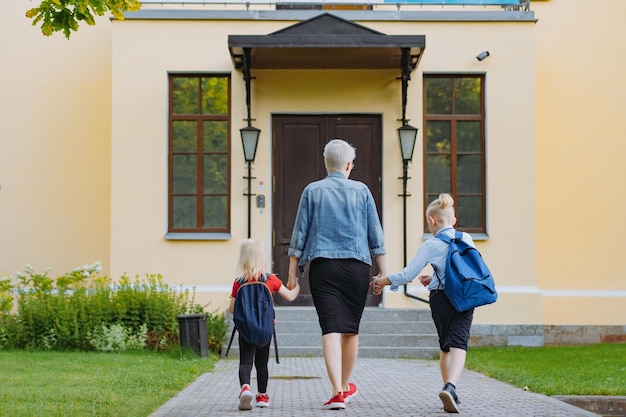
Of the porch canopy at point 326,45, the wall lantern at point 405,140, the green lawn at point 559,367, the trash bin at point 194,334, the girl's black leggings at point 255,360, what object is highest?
the porch canopy at point 326,45

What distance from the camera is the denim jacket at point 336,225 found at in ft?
24.2

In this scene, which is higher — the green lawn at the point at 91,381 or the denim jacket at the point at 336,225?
the denim jacket at the point at 336,225

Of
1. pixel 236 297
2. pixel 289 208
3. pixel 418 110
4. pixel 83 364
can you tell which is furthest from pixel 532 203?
pixel 236 297

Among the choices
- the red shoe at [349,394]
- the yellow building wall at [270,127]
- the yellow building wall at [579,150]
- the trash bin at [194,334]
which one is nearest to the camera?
the red shoe at [349,394]

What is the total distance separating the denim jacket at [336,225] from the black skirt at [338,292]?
0.22 ft

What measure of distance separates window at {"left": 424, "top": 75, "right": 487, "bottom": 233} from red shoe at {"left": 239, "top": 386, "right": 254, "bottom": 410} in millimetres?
8034

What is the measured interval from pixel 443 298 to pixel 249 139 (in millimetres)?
7508

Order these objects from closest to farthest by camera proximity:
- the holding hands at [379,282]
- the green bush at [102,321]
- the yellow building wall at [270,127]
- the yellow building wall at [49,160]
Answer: the holding hands at [379,282] → the green bush at [102,321] → the yellow building wall at [270,127] → the yellow building wall at [49,160]

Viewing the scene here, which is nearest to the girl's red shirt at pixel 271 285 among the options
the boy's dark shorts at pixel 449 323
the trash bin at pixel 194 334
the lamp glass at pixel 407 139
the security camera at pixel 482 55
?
the boy's dark shorts at pixel 449 323

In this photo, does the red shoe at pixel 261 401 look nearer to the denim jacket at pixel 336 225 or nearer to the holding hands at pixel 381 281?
the denim jacket at pixel 336 225

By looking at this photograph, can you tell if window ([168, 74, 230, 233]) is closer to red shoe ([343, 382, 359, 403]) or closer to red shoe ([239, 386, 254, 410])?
red shoe ([343, 382, 359, 403])

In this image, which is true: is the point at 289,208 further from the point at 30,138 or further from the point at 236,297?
the point at 236,297

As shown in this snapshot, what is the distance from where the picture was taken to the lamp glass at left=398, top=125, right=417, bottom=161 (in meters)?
14.5

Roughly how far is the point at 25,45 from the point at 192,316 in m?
6.67
